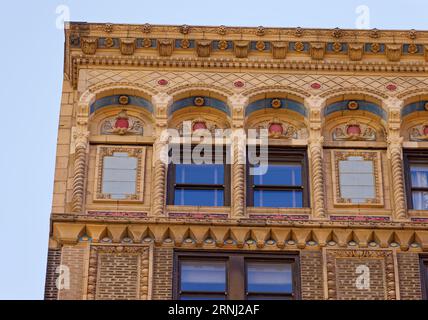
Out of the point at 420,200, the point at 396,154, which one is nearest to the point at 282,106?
the point at 396,154

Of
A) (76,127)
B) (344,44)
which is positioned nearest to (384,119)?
(344,44)

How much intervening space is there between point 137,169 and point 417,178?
6337 millimetres

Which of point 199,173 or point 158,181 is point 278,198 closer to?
point 199,173

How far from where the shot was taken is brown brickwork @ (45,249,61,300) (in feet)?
105

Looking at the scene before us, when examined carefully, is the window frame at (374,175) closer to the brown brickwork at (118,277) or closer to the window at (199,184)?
the window at (199,184)

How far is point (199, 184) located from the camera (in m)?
34.6

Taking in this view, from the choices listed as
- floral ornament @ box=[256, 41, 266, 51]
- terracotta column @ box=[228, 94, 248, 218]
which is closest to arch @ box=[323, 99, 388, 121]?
terracotta column @ box=[228, 94, 248, 218]

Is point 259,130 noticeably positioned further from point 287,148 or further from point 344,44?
point 344,44

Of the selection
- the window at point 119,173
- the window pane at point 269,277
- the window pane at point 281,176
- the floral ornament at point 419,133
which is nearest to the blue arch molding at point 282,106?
the window pane at point 281,176

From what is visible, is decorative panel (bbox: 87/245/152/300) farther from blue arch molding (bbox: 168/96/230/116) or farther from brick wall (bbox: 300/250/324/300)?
blue arch molding (bbox: 168/96/230/116)

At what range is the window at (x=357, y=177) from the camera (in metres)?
34.4

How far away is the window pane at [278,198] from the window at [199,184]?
2.33ft

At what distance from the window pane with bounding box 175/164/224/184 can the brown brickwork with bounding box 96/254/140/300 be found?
2799 millimetres

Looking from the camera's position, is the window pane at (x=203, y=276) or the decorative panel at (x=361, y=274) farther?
the window pane at (x=203, y=276)
